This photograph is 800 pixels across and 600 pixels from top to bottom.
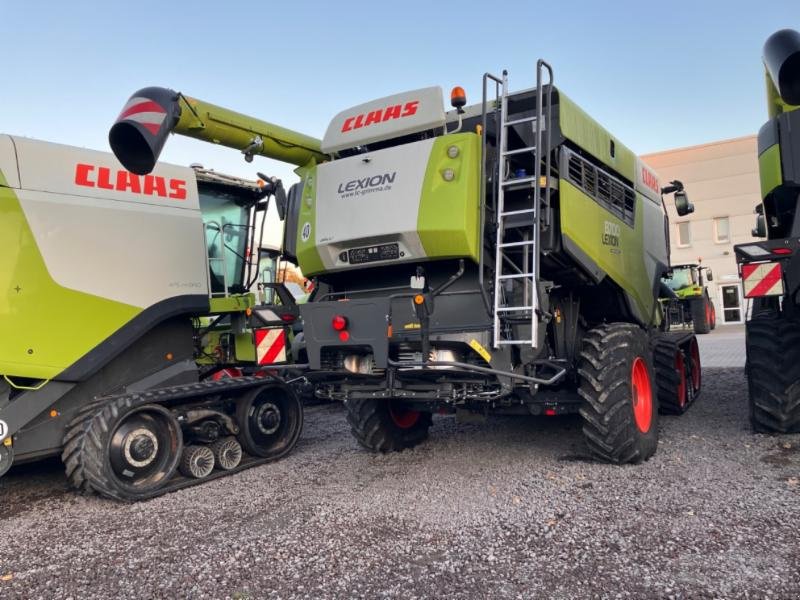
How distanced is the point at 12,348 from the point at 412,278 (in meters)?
3.04

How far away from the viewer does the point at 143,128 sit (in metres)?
4.73

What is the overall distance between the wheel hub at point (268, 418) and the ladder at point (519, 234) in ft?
8.70

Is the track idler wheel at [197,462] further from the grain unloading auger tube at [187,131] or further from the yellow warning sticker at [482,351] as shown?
the yellow warning sticker at [482,351]

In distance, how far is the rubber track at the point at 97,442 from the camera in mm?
4941

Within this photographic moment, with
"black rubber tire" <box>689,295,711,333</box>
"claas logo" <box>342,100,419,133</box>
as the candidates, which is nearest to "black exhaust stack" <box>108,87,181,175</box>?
"claas logo" <box>342,100,419,133</box>

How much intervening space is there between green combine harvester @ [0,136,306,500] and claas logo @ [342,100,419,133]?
1120 millimetres

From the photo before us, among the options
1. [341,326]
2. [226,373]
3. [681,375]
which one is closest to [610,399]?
[341,326]

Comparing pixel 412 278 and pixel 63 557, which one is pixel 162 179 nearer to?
pixel 412 278

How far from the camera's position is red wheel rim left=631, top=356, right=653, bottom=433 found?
5.57 metres

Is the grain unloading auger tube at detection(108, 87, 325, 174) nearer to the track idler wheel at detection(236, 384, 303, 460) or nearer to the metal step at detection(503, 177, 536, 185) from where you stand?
the metal step at detection(503, 177, 536, 185)

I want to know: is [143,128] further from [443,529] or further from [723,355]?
[723,355]

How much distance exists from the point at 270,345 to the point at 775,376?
4.60 meters

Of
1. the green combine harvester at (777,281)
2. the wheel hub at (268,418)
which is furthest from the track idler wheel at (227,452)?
the green combine harvester at (777,281)

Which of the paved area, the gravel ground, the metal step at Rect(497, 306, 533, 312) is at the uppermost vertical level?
the metal step at Rect(497, 306, 533, 312)
